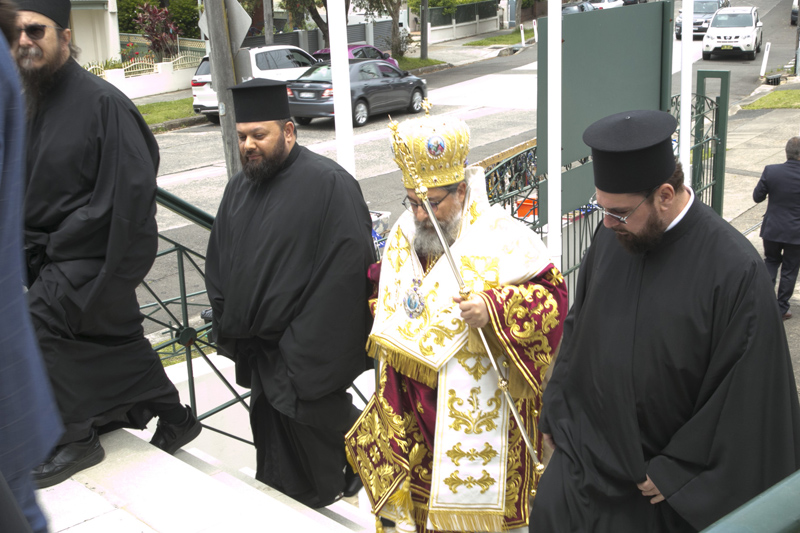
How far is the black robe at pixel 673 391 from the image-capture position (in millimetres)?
2334

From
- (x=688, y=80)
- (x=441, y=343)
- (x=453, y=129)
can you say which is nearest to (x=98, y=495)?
(x=441, y=343)

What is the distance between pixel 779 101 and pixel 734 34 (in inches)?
346

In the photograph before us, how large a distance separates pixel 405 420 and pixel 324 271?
0.76 m

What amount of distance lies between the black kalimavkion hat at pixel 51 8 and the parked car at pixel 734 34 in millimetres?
29110

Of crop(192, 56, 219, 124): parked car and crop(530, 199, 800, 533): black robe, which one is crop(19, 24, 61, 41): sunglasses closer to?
crop(530, 199, 800, 533): black robe

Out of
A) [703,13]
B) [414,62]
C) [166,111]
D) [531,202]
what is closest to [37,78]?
[531,202]

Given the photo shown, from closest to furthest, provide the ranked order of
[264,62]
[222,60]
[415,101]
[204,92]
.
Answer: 1. [222,60]
2. [204,92]
3. [264,62]
4. [415,101]

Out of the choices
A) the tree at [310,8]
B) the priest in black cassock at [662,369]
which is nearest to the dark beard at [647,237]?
the priest in black cassock at [662,369]

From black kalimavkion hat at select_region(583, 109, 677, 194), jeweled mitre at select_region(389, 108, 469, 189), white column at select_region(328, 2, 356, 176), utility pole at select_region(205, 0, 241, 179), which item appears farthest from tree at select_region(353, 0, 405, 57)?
black kalimavkion hat at select_region(583, 109, 677, 194)

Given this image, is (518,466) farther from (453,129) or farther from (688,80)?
(688,80)

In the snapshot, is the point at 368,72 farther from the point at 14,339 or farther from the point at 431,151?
the point at 14,339

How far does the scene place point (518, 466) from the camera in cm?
346

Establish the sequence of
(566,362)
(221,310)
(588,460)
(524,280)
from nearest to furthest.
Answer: (588,460)
(566,362)
(524,280)
(221,310)

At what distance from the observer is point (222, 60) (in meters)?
6.64
